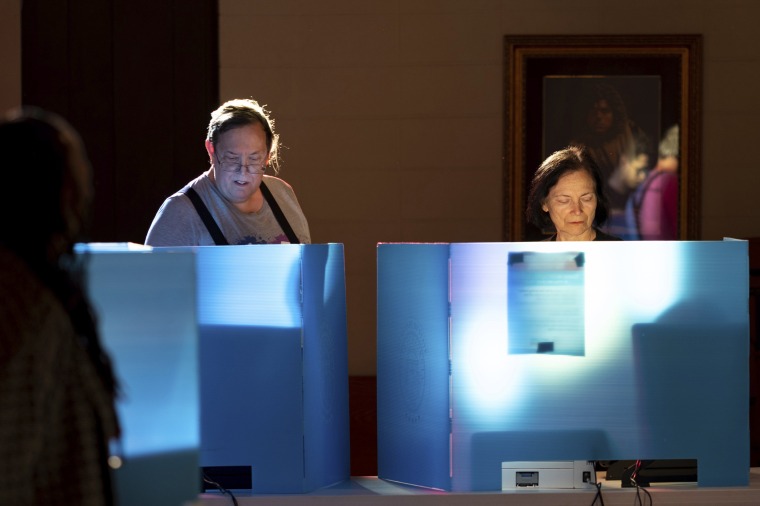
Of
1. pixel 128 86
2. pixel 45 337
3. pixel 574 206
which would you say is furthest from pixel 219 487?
pixel 128 86

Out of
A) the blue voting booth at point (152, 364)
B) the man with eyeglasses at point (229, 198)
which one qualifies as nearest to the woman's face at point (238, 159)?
the man with eyeglasses at point (229, 198)

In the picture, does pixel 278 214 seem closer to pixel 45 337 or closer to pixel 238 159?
pixel 238 159

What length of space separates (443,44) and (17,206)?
382cm

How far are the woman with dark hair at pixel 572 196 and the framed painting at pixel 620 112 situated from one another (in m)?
2.17

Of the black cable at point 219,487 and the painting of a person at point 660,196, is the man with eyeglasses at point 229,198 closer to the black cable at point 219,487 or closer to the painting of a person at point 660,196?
the black cable at point 219,487

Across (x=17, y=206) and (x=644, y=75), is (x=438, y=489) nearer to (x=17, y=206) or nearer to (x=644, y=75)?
(x=17, y=206)

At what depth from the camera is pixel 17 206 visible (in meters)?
1.22

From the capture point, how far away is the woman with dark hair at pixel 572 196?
258cm

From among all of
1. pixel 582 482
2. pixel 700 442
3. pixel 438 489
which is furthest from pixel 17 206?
pixel 700 442

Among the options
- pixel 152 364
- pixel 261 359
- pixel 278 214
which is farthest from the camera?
pixel 278 214

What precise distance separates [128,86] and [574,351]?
3.45 m

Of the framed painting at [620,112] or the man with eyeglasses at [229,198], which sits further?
the framed painting at [620,112]

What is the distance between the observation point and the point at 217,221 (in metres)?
2.40

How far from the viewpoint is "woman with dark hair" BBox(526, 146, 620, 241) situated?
2.58m
